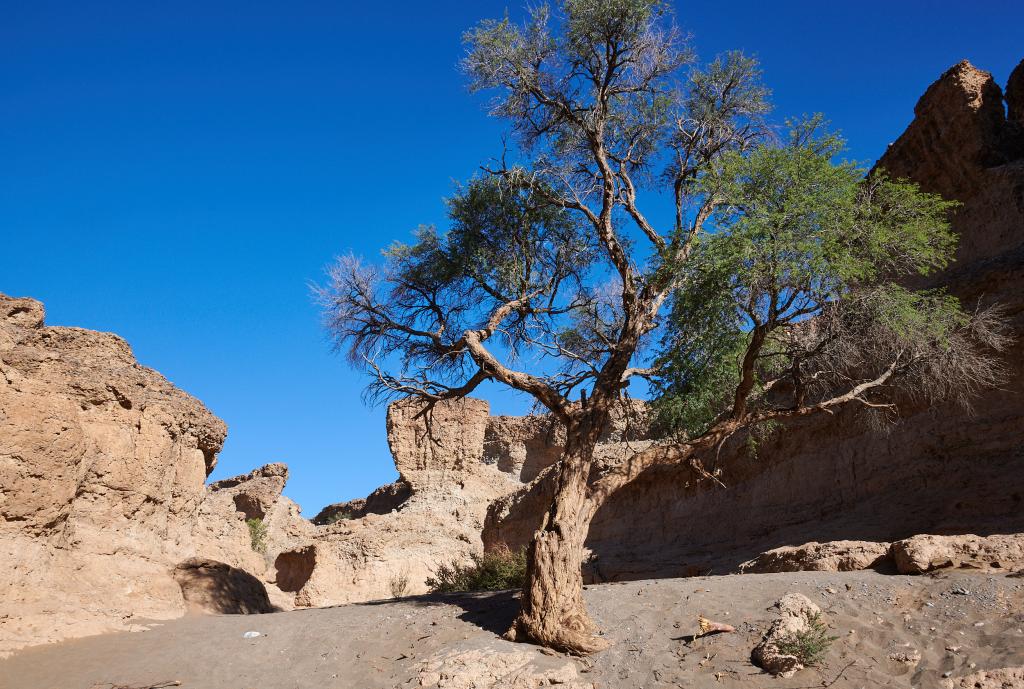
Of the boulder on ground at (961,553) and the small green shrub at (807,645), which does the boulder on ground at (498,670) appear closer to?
the small green shrub at (807,645)

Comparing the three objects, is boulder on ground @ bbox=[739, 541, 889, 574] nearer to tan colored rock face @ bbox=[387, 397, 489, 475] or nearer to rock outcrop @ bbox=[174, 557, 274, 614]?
rock outcrop @ bbox=[174, 557, 274, 614]

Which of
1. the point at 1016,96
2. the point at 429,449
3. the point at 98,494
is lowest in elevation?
the point at 98,494

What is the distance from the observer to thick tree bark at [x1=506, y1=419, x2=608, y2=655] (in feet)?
29.3

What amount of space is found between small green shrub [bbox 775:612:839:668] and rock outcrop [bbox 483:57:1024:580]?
529 cm

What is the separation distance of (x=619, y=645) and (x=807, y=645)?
207 cm

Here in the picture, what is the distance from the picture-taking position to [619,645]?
876cm

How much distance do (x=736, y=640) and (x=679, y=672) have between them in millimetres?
795

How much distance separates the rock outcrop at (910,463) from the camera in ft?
42.5

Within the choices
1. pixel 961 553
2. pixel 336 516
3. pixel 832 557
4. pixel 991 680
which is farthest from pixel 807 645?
pixel 336 516

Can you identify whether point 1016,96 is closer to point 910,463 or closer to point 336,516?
point 910,463

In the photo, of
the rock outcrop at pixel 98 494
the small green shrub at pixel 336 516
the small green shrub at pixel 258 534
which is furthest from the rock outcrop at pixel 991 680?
the small green shrub at pixel 336 516

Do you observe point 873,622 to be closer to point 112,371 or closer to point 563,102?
point 563,102

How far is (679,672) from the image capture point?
26.0 ft

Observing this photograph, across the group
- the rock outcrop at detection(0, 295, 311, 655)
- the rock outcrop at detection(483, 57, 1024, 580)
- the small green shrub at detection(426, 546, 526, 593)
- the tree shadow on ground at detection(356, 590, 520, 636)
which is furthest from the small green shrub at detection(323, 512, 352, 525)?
the tree shadow on ground at detection(356, 590, 520, 636)
